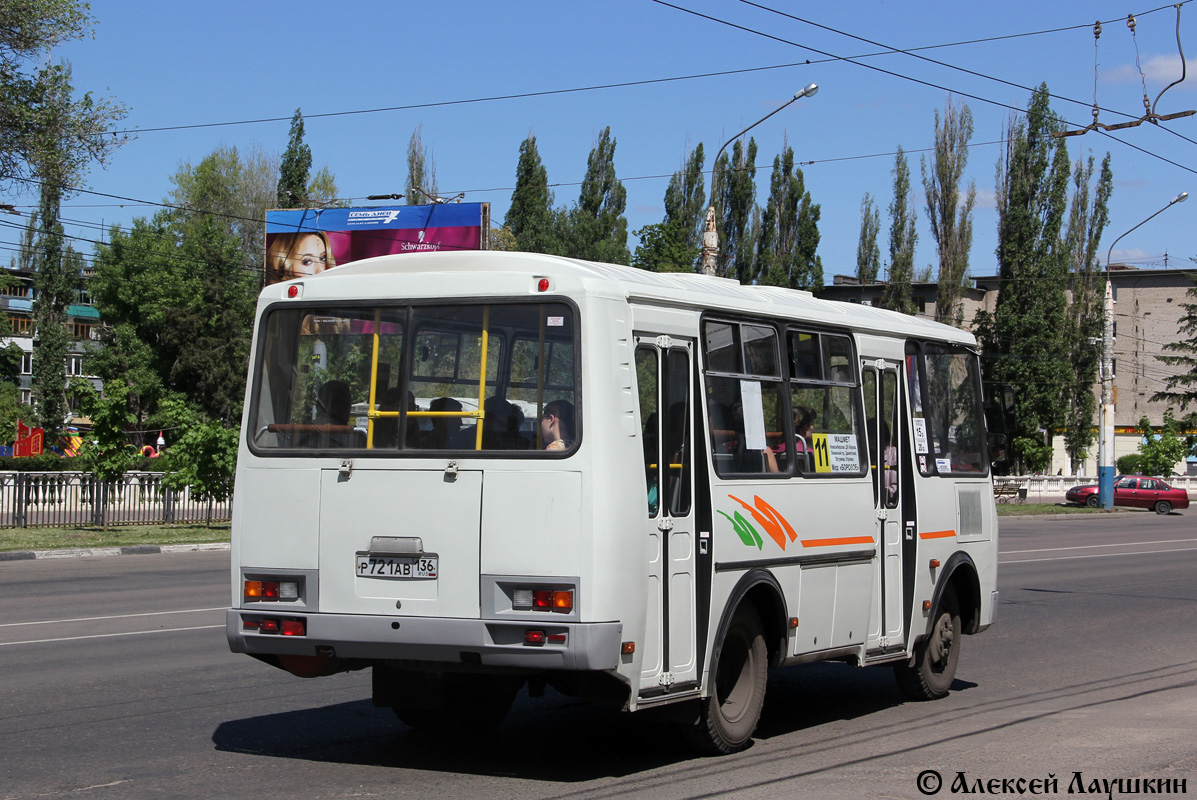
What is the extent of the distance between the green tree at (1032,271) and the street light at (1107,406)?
1249cm

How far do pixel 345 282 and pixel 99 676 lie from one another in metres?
4.21

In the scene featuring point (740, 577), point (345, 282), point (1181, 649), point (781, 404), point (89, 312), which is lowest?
point (1181, 649)

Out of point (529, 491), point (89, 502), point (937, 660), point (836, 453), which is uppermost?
point (836, 453)

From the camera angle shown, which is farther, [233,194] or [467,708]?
[233,194]

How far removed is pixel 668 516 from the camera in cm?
699

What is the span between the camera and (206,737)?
7715mm

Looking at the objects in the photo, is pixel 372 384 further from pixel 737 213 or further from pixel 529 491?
pixel 737 213

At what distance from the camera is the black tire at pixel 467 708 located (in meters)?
7.79

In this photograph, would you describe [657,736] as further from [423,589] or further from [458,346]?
[458,346]

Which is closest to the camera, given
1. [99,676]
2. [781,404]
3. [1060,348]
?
[781,404]

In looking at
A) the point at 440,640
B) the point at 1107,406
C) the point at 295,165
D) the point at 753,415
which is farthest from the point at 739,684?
the point at 295,165

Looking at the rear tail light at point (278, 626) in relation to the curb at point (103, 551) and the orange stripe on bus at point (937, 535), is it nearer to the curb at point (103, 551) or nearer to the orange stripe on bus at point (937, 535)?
the orange stripe on bus at point (937, 535)

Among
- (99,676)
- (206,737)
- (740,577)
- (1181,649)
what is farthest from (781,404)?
(1181,649)

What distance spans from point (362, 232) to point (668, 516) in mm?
31793
